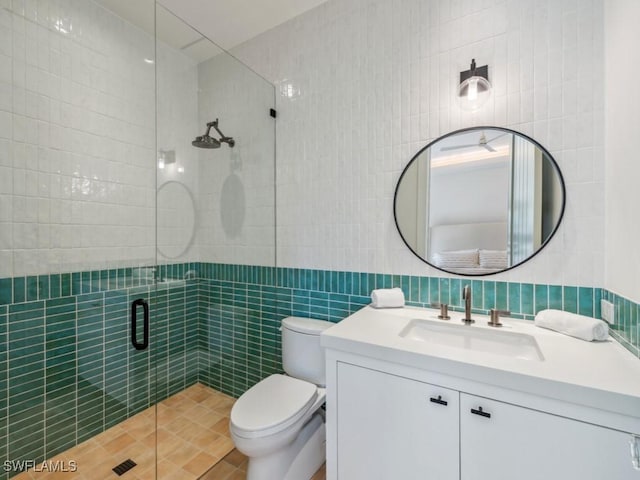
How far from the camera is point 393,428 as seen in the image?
1.05 metres

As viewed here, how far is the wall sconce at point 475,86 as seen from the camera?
136 centimetres

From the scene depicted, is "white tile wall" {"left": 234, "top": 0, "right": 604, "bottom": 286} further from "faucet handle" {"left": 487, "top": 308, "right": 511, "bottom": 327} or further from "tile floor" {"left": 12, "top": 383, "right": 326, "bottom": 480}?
"tile floor" {"left": 12, "top": 383, "right": 326, "bottom": 480}

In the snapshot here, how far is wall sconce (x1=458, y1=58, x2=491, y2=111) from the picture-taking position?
1.36 metres

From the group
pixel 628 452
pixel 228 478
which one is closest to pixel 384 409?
pixel 628 452

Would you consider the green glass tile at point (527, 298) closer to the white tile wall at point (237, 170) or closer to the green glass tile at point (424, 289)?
the green glass tile at point (424, 289)

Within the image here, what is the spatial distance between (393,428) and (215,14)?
2522 millimetres

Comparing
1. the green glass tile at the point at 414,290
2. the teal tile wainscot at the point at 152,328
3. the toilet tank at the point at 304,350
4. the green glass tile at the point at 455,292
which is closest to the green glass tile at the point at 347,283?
the teal tile wainscot at the point at 152,328

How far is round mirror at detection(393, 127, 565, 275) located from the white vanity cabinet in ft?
2.25

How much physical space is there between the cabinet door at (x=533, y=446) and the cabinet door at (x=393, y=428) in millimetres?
54

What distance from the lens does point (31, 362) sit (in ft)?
5.00

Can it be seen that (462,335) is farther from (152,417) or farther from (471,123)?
(152,417)

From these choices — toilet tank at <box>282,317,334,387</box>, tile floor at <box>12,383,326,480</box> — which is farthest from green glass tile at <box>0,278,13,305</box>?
toilet tank at <box>282,317,334,387</box>

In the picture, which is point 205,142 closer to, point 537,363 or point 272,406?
point 272,406

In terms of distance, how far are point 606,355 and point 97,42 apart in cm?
298
